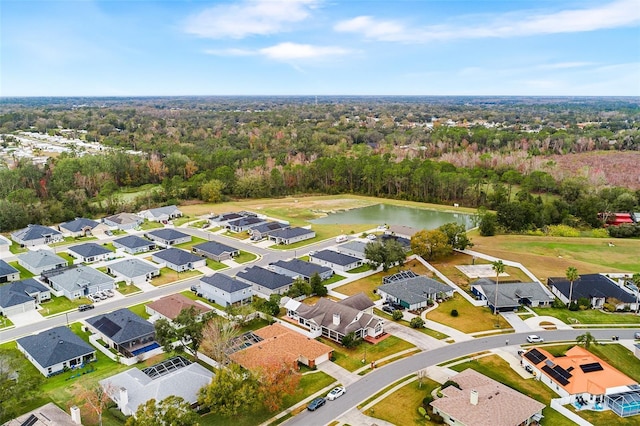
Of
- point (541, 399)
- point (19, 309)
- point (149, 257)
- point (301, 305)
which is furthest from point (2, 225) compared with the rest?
point (541, 399)

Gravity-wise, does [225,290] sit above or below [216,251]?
above

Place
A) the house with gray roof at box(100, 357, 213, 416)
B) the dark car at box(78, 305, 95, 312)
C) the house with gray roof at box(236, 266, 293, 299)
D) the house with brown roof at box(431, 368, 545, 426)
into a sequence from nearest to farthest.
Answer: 1. the house with brown roof at box(431, 368, 545, 426)
2. the house with gray roof at box(100, 357, 213, 416)
3. the dark car at box(78, 305, 95, 312)
4. the house with gray roof at box(236, 266, 293, 299)

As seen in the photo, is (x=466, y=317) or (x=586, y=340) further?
(x=466, y=317)

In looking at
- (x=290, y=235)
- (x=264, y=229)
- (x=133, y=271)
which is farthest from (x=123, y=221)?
(x=290, y=235)

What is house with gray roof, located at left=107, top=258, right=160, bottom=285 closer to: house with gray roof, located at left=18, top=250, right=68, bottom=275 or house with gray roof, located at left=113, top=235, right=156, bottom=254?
house with gray roof, located at left=18, top=250, right=68, bottom=275

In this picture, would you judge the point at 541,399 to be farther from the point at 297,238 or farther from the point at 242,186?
the point at 242,186

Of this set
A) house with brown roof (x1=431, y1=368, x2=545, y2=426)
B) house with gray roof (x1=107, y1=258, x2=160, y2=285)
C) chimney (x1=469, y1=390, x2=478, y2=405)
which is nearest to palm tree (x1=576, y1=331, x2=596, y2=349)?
house with brown roof (x1=431, y1=368, x2=545, y2=426)

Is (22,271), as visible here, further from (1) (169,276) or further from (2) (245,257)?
(2) (245,257)

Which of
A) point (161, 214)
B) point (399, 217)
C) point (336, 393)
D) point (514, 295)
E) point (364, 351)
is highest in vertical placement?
point (161, 214)
